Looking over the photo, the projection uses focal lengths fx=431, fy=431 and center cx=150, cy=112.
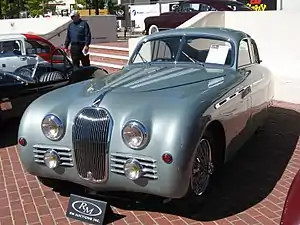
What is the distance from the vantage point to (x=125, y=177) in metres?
3.60

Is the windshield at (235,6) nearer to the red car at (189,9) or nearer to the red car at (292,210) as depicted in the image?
the red car at (189,9)

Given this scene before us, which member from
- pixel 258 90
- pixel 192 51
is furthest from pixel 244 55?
pixel 192 51

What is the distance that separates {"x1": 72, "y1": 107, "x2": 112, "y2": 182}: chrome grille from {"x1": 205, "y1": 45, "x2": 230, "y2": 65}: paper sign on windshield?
1970mm

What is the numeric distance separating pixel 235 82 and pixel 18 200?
8.45 ft

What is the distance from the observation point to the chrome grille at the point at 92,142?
144 inches

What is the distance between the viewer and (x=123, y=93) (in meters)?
3.97

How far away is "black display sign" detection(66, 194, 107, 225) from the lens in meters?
3.71

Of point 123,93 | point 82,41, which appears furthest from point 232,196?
point 82,41

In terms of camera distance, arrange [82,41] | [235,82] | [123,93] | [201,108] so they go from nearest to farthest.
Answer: [201,108]
[123,93]
[235,82]
[82,41]

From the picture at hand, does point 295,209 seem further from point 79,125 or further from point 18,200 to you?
point 18,200

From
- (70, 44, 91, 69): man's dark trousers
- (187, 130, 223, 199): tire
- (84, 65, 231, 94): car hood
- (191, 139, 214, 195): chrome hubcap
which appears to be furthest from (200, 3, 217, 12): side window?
(191, 139, 214, 195): chrome hubcap

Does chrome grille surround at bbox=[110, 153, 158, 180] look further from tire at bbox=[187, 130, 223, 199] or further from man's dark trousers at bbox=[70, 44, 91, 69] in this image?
man's dark trousers at bbox=[70, 44, 91, 69]

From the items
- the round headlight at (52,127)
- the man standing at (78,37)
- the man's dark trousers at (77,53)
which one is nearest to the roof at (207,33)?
the round headlight at (52,127)

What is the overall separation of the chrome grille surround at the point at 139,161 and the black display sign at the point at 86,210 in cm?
35
